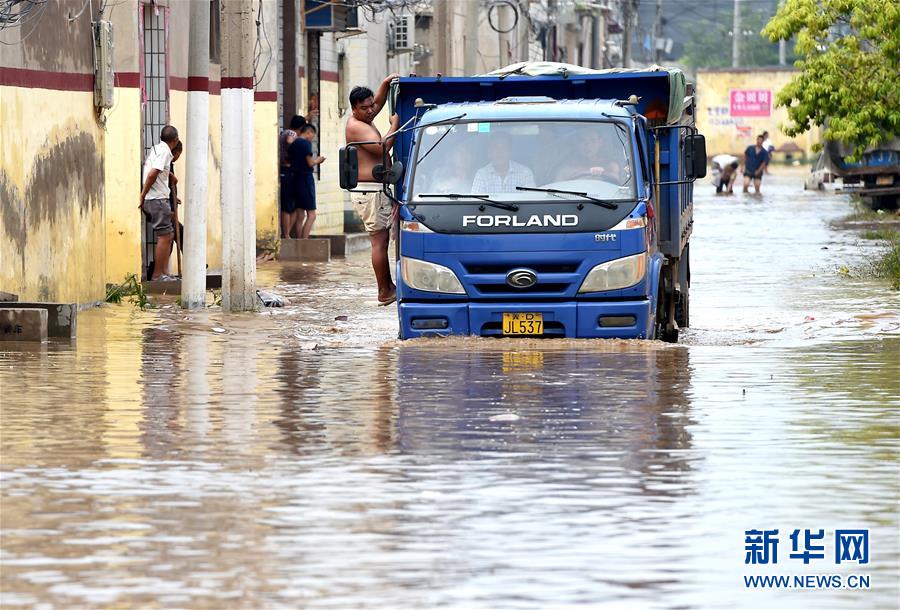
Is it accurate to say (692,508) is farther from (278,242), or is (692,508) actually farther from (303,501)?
(278,242)

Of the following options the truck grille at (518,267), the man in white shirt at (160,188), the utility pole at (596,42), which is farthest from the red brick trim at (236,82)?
the utility pole at (596,42)

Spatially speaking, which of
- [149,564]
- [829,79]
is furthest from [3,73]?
[829,79]

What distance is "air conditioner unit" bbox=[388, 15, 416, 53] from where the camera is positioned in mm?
42688

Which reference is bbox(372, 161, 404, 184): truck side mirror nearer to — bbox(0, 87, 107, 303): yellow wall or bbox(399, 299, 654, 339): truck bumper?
bbox(399, 299, 654, 339): truck bumper

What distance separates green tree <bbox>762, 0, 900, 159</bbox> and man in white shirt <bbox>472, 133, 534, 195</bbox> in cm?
1298

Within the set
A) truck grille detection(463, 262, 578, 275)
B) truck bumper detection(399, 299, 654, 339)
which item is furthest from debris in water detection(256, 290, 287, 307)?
truck grille detection(463, 262, 578, 275)

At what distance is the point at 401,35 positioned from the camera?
4328 cm

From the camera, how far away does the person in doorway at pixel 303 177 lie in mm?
31344

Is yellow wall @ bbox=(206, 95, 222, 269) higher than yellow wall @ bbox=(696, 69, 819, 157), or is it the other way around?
yellow wall @ bbox=(696, 69, 819, 157)

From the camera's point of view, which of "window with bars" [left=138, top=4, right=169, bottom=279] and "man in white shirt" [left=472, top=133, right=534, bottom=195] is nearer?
"man in white shirt" [left=472, top=133, right=534, bottom=195]

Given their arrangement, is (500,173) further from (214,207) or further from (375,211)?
(214,207)

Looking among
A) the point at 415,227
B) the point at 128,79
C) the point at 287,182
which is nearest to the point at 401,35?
the point at 287,182

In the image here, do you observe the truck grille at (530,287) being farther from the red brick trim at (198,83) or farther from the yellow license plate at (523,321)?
the red brick trim at (198,83)

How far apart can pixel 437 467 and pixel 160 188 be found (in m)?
13.0
